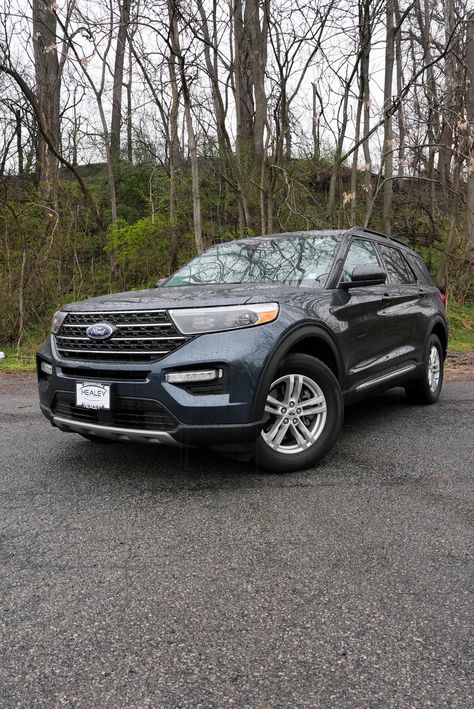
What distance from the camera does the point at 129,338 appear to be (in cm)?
339

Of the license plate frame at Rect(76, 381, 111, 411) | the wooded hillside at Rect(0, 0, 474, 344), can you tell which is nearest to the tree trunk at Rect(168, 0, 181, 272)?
the wooded hillside at Rect(0, 0, 474, 344)

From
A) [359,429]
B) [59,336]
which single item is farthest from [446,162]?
[59,336]

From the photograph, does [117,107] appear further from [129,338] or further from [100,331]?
[129,338]

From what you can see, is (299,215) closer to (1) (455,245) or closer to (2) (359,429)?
(1) (455,245)

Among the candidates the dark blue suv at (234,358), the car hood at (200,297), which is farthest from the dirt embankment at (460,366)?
the car hood at (200,297)

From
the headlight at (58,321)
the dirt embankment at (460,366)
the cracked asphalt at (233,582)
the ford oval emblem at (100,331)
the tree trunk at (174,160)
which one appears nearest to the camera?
the cracked asphalt at (233,582)

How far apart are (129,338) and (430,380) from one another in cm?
373

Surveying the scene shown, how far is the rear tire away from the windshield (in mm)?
1894

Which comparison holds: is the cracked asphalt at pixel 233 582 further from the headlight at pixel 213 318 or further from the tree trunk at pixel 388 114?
the tree trunk at pixel 388 114

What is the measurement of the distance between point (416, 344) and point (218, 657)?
→ 4226mm

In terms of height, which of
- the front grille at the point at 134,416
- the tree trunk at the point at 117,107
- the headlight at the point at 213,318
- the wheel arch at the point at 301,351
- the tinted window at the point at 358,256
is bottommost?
the front grille at the point at 134,416

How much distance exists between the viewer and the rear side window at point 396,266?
5.39 meters

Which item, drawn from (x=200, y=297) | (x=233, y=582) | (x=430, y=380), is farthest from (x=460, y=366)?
(x=233, y=582)

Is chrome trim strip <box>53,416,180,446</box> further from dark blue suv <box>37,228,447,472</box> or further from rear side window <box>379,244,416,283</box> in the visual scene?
rear side window <box>379,244,416,283</box>
